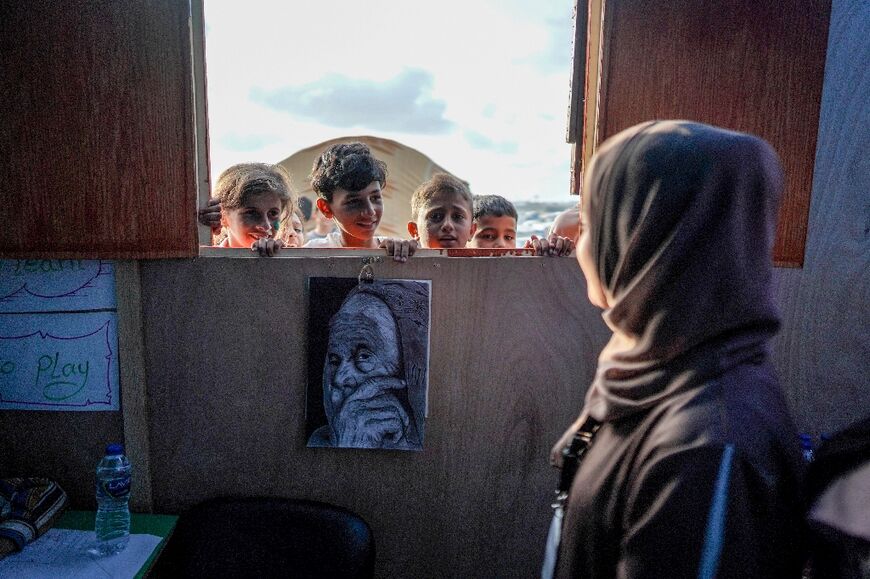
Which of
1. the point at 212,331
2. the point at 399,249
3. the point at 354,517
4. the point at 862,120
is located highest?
the point at 862,120

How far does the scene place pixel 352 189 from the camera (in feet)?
7.01

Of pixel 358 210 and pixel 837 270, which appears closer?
pixel 837 270

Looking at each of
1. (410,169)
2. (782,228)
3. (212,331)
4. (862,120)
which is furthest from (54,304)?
(410,169)

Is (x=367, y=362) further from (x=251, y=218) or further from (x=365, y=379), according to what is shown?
(x=251, y=218)

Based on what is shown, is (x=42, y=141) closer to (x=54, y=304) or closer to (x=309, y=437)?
(x=54, y=304)

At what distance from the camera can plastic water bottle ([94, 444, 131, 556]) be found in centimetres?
140

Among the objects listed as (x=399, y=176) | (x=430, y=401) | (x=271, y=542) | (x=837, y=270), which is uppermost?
(x=399, y=176)

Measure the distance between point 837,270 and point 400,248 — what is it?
1.20 m

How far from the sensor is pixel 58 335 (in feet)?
4.82

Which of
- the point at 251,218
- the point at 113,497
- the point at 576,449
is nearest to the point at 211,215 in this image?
the point at 251,218

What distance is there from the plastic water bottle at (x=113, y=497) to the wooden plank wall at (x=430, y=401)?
0.08 meters

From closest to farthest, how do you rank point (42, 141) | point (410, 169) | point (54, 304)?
point (42, 141) → point (54, 304) → point (410, 169)

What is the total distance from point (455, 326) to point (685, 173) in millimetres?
801

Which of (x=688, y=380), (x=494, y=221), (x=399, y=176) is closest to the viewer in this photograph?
(x=688, y=380)
